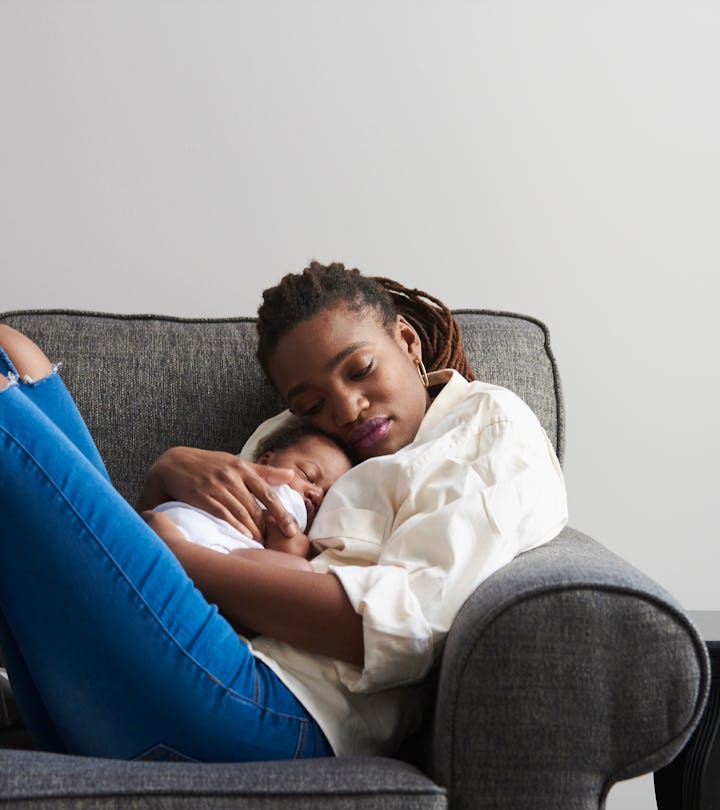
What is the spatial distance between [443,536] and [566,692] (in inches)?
9.6

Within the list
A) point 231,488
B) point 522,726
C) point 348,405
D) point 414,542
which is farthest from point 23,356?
point 522,726

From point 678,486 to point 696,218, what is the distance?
58 cm

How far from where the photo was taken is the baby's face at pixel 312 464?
1.45 metres

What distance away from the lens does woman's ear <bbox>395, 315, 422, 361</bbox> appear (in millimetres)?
1613

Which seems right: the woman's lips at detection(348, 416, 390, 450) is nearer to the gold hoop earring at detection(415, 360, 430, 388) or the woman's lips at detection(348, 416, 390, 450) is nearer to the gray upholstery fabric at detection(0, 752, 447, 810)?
the gold hoop earring at detection(415, 360, 430, 388)

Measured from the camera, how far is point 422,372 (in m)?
1.59

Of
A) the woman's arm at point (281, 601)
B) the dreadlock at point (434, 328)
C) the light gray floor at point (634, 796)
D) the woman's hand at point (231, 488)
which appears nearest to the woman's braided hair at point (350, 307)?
the dreadlock at point (434, 328)

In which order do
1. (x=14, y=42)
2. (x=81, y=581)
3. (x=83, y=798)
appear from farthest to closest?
(x=14, y=42), (x=81, y=581), (x=83, y=798)

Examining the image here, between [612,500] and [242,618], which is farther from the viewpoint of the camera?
[612,500]

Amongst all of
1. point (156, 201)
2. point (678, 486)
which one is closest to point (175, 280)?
point (156, 201)

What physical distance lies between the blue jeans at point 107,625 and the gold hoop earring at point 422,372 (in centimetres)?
60

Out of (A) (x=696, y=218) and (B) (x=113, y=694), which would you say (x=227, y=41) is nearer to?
(A) (x=696, y=218)

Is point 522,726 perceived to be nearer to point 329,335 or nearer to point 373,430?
point 373,430

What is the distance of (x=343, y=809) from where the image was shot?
91cm
